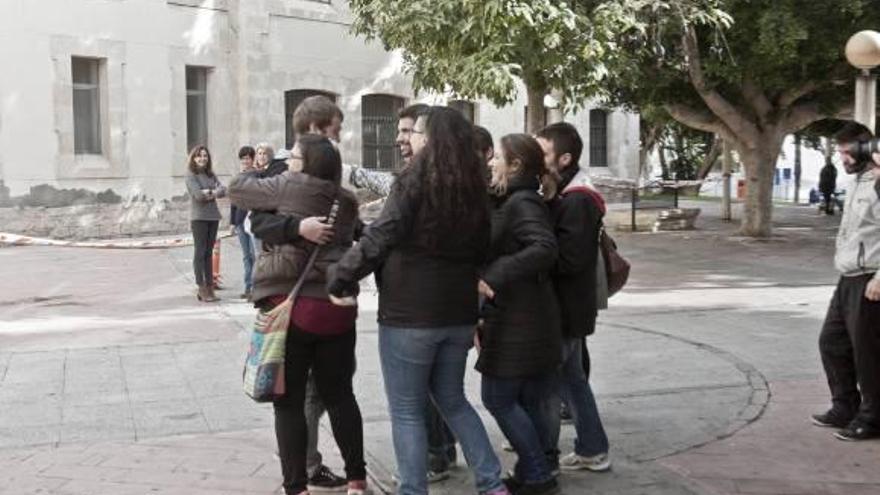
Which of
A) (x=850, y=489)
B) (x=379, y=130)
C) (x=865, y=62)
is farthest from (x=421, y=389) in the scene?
(x=379, y=130)

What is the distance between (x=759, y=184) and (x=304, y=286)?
1542cm

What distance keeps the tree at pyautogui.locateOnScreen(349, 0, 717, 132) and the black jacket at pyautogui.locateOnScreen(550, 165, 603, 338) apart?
7.12m

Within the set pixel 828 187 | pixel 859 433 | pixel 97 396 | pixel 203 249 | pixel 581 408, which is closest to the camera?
pixel 581 408

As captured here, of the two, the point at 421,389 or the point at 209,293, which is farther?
Result: the point at 209,293

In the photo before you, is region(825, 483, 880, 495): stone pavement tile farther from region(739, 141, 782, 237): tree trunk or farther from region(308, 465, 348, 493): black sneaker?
region(739, 141, 782, 237): tree trunk

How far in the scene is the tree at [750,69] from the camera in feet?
47.5

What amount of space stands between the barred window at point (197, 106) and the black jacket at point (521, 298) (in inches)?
661

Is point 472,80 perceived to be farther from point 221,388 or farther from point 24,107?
point 24,107

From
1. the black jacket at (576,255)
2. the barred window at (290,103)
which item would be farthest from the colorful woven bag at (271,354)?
the barred window at (290,103)

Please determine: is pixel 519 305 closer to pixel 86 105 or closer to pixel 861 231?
pixel 861 231

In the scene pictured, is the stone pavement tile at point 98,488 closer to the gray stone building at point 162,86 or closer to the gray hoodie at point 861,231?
the gray hoodie at point 861,231

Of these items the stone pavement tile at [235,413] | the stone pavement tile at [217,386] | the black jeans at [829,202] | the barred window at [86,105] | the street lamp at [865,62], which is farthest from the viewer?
the black jeans at [829,202]

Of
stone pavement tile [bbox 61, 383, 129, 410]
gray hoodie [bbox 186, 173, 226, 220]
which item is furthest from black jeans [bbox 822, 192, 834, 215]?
stone pavement tile [bbox 61, 383, 129, 410]

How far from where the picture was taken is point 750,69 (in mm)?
16250
